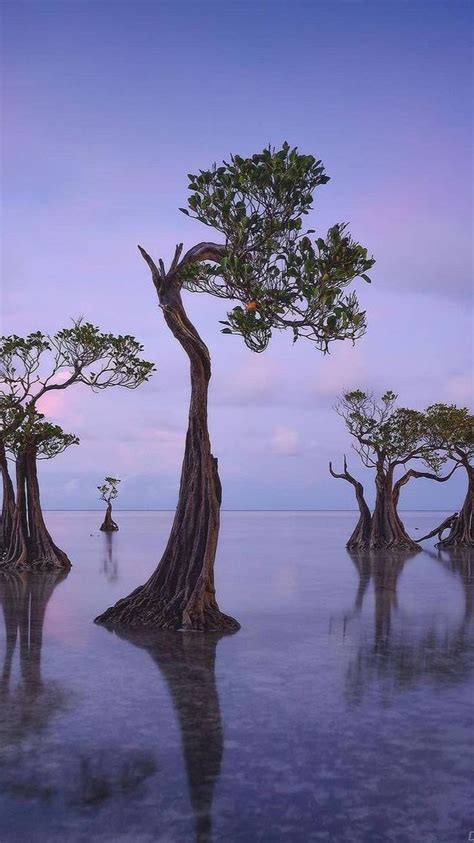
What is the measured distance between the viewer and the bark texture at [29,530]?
22.5 metres

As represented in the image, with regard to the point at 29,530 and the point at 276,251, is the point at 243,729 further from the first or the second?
the point at 29,530

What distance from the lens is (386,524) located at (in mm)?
33844

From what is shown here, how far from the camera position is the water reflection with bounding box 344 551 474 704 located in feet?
29.9

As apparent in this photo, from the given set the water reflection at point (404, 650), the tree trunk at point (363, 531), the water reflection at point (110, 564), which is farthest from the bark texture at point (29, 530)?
the tree trunk at point (363, 531)

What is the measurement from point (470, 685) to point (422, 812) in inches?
162

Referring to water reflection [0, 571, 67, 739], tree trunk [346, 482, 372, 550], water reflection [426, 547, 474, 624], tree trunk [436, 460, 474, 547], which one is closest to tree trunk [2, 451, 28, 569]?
water reflection [0, 571, 67, 739]

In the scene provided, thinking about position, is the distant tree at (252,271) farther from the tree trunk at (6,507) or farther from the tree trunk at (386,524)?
the tree trunk at (386,524)

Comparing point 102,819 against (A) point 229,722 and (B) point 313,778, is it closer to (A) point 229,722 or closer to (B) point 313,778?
(B) point 313,778

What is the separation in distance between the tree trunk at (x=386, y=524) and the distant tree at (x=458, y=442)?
2.69m

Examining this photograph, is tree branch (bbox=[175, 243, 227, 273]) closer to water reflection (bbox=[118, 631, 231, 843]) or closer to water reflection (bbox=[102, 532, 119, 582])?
water reflection (bbox=[118, 631, 231, 843])

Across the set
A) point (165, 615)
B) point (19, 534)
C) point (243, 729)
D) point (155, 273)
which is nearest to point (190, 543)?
point (165, 615)

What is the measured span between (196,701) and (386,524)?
26918 millimetres

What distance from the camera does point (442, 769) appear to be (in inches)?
234

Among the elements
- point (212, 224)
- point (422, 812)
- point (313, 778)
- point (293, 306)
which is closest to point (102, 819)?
point (313, 778)
